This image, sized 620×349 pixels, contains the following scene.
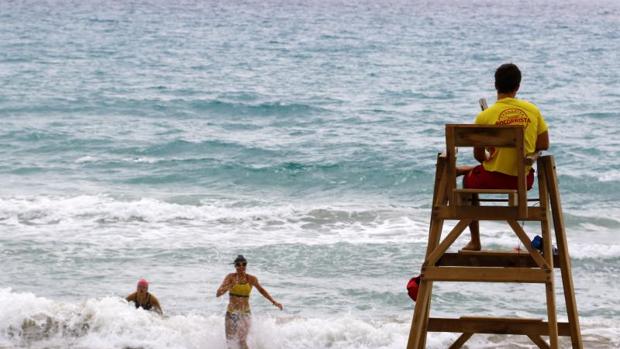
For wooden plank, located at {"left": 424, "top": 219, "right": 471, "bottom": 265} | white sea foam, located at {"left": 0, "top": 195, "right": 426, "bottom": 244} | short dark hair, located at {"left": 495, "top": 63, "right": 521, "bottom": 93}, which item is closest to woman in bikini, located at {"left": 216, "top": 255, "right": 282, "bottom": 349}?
wooden plank, located at {"left": 424, "top": 219, "right": 471, "bottom": 265}

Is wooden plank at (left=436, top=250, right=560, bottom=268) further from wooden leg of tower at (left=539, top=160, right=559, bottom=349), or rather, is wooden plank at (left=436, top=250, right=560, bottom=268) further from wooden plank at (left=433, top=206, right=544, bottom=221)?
wooden plank at (left=433, top=206, right=544, bottom=221)

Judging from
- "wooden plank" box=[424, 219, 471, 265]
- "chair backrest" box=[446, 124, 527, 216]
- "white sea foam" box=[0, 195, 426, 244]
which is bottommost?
"white sea foam" box=[0, 195, 426, 244]

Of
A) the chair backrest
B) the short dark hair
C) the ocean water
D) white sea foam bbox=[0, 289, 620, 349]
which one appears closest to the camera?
the chair backrest

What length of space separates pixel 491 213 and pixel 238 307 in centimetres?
532

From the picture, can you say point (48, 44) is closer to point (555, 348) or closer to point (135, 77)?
point (135, 77)

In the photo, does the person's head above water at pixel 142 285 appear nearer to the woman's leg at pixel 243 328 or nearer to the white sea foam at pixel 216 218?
the woman's leg at pixel 243 328

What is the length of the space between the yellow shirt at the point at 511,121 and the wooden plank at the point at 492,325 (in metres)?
1.73

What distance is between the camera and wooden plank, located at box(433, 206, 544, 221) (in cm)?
795

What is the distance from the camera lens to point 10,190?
23906 mm

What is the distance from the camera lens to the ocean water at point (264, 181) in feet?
48.0

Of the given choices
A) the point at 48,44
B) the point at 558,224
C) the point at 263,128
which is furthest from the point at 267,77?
the point at 558,224

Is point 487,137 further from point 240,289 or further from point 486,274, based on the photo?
point 240,289

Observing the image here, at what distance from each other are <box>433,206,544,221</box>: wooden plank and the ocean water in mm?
5239

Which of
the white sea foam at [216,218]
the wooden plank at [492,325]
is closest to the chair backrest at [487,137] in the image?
the wooden plank at [492,325]
